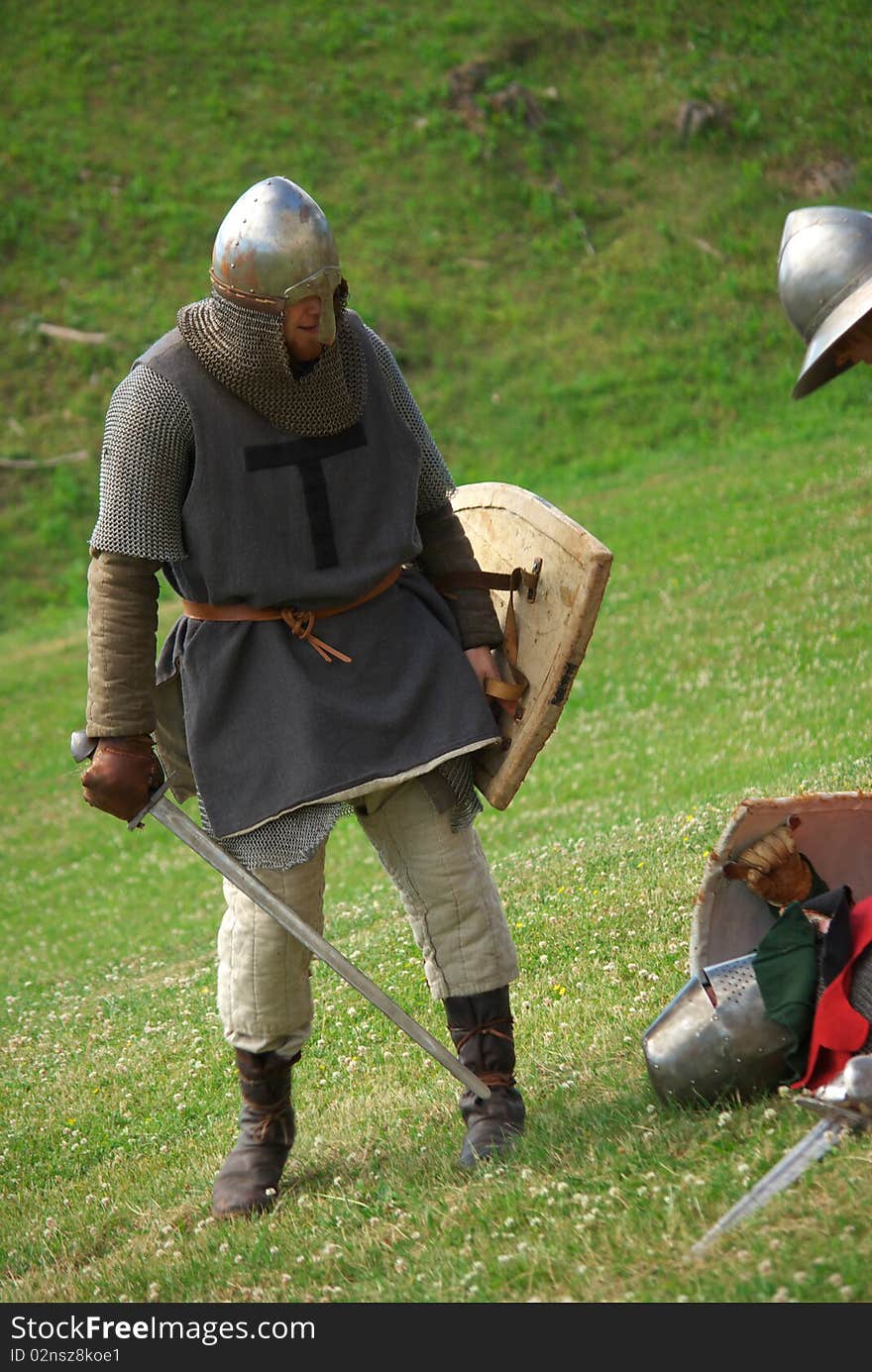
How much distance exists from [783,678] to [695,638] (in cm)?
195

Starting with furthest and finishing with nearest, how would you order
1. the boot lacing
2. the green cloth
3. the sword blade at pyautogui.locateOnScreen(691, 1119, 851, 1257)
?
the boot lacing < the green cloth < the sword blade at pyautogui.locateOnScreen(691, 1119, 851, 1257)

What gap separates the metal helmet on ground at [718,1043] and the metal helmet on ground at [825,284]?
1563 mm

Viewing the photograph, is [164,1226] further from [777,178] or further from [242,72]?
[242,72]

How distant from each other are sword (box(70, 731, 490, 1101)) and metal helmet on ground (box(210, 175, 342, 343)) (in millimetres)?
1281

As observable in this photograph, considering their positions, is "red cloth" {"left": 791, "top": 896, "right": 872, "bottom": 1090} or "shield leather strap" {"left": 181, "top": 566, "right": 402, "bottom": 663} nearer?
"red cloth" {"left": 791, "top": 896, "right": 872, "bottom": 1090}

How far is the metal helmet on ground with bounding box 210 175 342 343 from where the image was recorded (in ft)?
13.6

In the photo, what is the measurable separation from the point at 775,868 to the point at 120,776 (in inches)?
69.6

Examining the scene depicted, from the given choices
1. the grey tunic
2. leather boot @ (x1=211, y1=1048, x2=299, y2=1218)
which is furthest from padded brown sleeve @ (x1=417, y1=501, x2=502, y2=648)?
leather boot @ (x1=211, y1=1048, x2=299, y2=1218)

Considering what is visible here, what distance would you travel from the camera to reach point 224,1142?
18.1 feet

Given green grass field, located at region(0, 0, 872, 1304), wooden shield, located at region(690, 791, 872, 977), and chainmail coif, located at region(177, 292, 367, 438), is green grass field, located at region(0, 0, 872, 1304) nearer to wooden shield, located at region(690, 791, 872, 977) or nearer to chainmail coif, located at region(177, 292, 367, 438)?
wooden shield, located at region(690, 791, 872, 977)

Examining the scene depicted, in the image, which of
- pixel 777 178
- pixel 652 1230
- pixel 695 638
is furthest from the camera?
pixel 777 178

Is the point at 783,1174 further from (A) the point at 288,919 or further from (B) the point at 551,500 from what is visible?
(B) the point at 551,500

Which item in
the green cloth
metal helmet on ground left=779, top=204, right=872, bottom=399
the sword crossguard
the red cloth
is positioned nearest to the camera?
the red cloth
